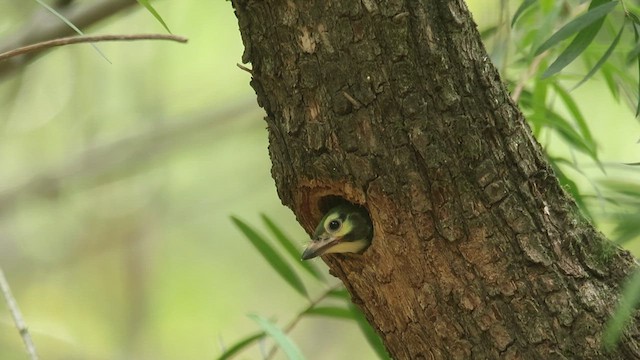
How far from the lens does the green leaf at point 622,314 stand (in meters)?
1.38

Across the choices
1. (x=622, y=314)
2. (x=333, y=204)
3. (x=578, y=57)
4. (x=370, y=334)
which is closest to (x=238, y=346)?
(x=370, y=334)

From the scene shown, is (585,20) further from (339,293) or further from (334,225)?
(339,293)

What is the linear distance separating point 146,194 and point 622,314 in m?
4.73

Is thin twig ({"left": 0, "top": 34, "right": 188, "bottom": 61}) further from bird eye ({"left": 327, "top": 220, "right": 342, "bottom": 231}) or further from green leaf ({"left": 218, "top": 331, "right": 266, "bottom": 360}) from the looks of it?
green leaf ({"left": 218, "top": 331, "right": 266, "bottom": 360})

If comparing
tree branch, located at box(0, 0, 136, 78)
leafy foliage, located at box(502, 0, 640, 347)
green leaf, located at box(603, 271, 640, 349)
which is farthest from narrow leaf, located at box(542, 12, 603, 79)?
tree branch, located at box(0, 0, 136, 78)

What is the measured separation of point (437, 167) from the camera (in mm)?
1540

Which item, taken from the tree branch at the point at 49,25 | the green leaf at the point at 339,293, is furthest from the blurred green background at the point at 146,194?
the green leaf at the point at 339,293

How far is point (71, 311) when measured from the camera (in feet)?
19.3

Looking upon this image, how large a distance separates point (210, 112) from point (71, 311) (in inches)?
71.8

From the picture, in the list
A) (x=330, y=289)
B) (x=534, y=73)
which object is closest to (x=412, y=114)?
(x=330, y=289)

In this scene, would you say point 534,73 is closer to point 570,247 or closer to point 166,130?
point 570,247

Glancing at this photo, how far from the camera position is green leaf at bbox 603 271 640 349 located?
1.38 metres

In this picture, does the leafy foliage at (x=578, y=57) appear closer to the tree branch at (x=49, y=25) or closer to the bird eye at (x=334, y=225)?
the bird eye at (x=334, y=225)

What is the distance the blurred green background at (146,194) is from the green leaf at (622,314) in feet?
10.5
